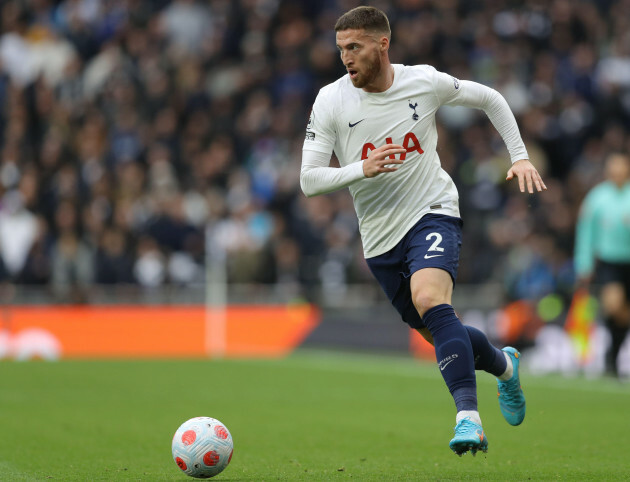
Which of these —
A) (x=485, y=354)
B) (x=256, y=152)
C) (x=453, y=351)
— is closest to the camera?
(x=453, y=351)

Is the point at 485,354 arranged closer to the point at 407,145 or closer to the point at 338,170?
the point at 407,145

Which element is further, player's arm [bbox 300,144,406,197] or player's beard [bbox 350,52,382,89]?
player's beard [bbox 350,52,382,89]

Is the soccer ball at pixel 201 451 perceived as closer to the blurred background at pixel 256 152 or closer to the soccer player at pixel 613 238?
the soccer player at pixel 613 238

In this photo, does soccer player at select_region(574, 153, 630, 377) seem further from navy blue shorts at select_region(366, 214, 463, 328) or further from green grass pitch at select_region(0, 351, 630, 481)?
navy blue shorts at select_region(366, 214, 463, 328)

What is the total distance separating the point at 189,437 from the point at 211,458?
16 cm

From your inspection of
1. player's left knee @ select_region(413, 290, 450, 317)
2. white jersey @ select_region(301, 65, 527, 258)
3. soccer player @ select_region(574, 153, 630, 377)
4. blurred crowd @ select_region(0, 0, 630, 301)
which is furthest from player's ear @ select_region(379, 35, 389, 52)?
blurred crowd @ select_region(0, 0, 630, 301)

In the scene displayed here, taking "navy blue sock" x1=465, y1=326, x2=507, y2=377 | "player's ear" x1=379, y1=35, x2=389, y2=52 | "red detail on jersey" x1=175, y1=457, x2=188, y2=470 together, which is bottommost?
"red detail on jersey" x1=175, y1=457, x2=188, y2=470

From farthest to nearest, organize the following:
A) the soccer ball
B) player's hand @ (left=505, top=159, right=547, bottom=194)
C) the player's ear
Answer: the player's ear → player's hand @ (left=505, top=159, right=547, bottom=194) → the soccer ball

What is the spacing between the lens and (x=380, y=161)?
19.1 ft

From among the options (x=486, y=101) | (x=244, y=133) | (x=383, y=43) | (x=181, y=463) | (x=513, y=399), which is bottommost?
(x=181, y=463)

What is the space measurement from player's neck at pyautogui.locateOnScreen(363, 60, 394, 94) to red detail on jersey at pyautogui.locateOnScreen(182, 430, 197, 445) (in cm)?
220

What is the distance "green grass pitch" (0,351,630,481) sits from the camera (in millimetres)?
6242

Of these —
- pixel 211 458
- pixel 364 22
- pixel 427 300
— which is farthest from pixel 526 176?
pixel 211 458

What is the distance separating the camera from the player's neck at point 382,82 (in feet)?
21.0
